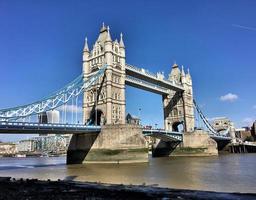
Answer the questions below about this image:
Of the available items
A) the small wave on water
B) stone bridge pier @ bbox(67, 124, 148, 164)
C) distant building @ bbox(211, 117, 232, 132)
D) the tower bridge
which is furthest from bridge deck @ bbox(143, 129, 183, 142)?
distant building @ bbox(211, 117, 232, 132)

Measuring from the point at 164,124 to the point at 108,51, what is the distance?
32053 mm

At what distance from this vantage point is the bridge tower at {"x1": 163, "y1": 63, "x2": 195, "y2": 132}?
71.1m

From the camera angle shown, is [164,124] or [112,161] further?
[164,124]

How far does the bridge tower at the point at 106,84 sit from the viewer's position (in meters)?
46.7

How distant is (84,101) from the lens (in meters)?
50.4

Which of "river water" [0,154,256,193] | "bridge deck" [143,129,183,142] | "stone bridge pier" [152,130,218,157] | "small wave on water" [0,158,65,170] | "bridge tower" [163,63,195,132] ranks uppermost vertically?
"bridge tower" [163,63,195,132]

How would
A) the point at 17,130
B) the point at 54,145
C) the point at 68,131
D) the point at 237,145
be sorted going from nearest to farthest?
the point at 17,130 < the point at 68,131 < the point at 237,145 < the point at 54,145

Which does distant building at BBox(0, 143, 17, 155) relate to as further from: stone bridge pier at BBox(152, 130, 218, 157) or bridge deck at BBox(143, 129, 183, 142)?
bridge deck at BBox(143, 129, 183, 142)

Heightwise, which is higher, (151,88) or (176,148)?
(151,88)

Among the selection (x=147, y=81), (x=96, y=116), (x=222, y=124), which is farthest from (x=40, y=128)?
(x=222, y=124)

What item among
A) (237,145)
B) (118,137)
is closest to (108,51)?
(118,137)

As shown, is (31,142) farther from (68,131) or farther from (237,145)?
(68,131)

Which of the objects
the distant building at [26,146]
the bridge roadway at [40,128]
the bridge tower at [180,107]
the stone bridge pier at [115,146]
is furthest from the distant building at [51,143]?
the bridge roadway at [40,128]

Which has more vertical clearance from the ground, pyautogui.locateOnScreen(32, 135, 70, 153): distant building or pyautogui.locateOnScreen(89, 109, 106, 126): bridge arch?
pyautogui.locateOnScreen(89, 109, 106, 126): bridge arch
